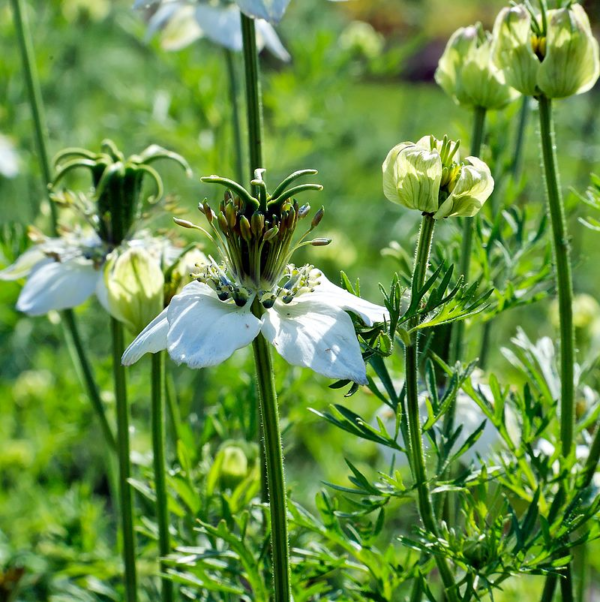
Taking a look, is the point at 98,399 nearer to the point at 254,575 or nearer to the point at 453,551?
the point at 254,575

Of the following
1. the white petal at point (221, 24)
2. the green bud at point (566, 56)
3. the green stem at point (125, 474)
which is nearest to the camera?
the green bud at point (566, 56)

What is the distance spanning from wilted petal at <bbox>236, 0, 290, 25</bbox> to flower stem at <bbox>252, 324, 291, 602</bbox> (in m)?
0.33

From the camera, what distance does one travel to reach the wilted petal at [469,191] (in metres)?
0.64

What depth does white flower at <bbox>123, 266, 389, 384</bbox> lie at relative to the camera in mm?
601

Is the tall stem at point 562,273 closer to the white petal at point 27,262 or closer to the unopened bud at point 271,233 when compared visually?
the unopened bud at point 271,233

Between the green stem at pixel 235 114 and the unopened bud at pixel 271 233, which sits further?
→ the green stem at pixel 235 114

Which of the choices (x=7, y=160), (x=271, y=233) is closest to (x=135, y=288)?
(x=271, y=233)

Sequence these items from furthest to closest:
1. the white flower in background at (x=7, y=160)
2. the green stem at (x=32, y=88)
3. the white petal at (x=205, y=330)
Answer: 1. the white flower in background at (x=7, y=160)
2. the green stem at (x=32, y=88)
3. the white petal at (x=205, y=330)

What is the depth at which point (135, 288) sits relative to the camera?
826 millimetres

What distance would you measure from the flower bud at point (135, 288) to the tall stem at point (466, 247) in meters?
0.29

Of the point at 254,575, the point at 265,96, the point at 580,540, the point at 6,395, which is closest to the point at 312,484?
the point at 6,395

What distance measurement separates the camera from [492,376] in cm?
75

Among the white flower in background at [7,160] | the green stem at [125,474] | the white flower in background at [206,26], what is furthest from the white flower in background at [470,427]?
the white flower in background at [7,160]

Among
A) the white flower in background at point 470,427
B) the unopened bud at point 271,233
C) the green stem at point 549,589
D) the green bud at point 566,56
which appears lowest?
the green stem at point 549,589
